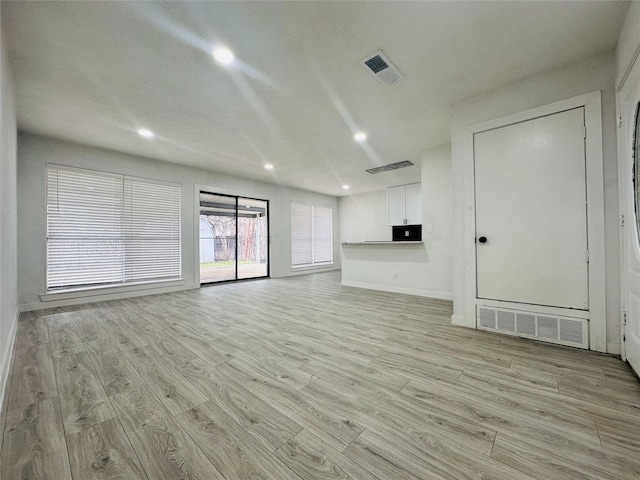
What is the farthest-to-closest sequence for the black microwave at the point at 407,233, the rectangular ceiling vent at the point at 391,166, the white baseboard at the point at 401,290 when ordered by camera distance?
the black microwave at the point at 407,233, the rectangular ceiling vent at the point at 391,166, the white baseboard at the point at 401,290

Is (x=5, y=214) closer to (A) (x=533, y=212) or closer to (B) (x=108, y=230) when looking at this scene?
(B) (x=108, y=230)

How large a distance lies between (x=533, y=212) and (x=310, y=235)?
6.23 m

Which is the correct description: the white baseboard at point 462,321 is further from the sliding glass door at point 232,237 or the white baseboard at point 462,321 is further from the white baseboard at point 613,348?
the sliding glass door at point 232,237

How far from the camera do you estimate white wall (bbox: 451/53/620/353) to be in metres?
2.14

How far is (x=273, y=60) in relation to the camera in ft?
7.34

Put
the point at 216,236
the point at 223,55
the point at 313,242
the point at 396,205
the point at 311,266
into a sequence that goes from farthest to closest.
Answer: the point at 313,242 → the point at 311,266 → the point at 396,205 → the point at 216,236 → the point at 223,55

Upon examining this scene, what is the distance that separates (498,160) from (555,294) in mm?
1432

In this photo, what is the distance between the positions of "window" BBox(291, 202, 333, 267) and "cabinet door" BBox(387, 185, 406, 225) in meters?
2.40

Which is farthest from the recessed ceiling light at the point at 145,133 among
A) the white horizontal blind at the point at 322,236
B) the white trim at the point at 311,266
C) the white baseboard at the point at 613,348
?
the white baseboard at the point at 613,348

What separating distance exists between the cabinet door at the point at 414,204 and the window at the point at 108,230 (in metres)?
5.53

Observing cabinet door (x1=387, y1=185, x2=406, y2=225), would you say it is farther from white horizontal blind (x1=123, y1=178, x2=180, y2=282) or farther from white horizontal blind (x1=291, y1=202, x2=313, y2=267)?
white horizontal blind (x1=123, y1=178, x2=180, y2=282)

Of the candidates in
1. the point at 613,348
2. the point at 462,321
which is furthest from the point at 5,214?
the point at 613,348

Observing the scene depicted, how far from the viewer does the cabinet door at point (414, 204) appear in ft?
21.4

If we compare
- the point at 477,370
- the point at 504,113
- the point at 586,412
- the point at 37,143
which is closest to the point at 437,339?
the point at 477,370
